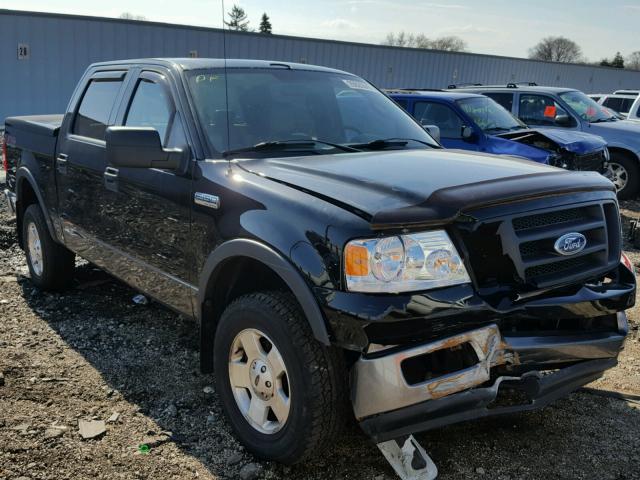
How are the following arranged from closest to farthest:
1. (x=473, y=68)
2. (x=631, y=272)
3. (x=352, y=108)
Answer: (x=631, y=272)
(x=352, y=108)
(x=473, y=68)

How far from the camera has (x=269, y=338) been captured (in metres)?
2.60

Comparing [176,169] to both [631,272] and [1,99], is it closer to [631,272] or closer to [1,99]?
Result: [631,272]

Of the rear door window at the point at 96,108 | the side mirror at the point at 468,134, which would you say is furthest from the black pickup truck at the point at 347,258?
the side mirror at the point at 468,134

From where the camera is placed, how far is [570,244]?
8.66 ft

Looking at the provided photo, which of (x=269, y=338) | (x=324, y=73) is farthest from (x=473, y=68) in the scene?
(x=269, y=338)

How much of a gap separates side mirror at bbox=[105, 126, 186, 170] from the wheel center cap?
46.2 inches

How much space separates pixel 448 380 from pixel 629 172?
30.9 feet

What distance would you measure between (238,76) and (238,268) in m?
1.29

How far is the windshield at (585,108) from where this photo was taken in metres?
10.5

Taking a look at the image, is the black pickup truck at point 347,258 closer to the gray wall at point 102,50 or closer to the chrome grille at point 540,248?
the chrome grille at point 540,248

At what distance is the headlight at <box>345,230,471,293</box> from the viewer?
2.29m

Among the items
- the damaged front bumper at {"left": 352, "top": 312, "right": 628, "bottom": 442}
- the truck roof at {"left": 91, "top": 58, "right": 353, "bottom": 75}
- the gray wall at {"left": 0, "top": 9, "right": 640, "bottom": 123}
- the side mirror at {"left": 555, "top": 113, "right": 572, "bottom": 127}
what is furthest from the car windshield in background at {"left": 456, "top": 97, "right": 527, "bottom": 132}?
the gray wall at {"left": 0, "top": 9, "right": 640, "bottom": 123}

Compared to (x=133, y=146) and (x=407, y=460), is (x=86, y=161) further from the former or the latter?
(x=407, y=460)

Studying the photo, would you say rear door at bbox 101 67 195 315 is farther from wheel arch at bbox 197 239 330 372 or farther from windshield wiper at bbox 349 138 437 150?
windshield wiper at bbox 349 138 437 150
